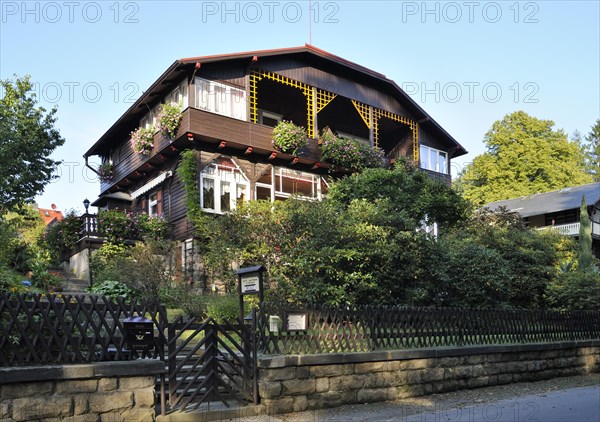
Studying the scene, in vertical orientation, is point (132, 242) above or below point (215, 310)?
above

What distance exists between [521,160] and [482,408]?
136ft

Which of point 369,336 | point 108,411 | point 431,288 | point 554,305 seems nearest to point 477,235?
point 554,305

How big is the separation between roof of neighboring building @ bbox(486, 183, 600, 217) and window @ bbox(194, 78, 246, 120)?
2472 cm

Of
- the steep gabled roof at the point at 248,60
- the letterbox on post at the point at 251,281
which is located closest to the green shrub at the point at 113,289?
the letterbox on post at the point at 251,281

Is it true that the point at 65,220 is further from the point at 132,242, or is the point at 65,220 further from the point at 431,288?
the point at 431,288

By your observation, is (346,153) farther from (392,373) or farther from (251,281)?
(251,281)

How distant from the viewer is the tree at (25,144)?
999 inches

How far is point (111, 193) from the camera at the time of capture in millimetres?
27656

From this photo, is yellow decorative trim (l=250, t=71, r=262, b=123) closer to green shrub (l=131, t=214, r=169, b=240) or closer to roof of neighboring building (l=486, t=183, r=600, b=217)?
green shrub (l=131, t=214, r=169, b=240)

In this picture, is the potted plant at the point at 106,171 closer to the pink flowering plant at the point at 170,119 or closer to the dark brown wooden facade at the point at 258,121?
the dark brown wooden facade at the point at 258,121

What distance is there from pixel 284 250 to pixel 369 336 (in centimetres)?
470

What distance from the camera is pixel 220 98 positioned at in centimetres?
2161

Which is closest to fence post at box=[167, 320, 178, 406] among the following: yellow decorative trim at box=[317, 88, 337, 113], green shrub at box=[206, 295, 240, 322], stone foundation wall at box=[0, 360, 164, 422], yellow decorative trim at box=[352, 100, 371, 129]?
stone foundation wall at box=[0, 360, 164, 422]

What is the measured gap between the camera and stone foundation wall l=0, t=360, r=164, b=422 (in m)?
6.31
